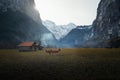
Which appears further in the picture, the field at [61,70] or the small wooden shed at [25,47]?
the small wooden shed at [25,47]

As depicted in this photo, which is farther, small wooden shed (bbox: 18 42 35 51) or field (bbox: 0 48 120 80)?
small wooden shed (bbox: 18 42 35 51)

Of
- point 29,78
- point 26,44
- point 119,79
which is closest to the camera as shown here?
point 119,79

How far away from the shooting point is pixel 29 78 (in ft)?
67.2

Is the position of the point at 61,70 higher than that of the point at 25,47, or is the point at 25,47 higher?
the point at 25,47

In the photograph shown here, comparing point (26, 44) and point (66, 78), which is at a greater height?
point (26, 44)

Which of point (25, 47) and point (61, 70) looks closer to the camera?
point (61, 70)

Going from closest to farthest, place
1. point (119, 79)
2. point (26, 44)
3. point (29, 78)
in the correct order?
point (119, 79)
point (29, 78)
point (26, 44)

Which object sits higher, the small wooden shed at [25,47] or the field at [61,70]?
the small wooden shed at [25,47]

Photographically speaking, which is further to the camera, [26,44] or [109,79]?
[26,44]

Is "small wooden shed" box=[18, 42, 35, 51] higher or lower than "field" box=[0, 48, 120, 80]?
higher

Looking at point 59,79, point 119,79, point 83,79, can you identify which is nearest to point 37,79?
point 59,79

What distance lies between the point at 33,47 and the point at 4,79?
362 ft

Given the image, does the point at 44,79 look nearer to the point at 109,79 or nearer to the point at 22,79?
the point at 22,79

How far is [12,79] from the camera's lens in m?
19.8
